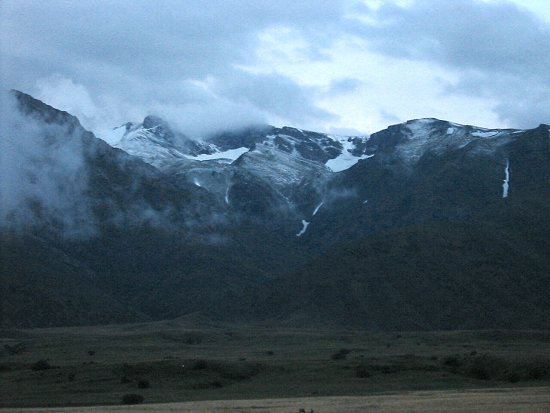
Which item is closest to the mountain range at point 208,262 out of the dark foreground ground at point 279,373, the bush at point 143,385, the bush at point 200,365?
the dark foreground ground at point 279,373

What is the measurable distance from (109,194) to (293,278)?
5563cm

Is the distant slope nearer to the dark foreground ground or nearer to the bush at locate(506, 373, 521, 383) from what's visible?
the dark foreground ground

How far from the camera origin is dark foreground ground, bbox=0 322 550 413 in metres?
45.4

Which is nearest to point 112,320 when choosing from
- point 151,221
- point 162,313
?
point 162,313

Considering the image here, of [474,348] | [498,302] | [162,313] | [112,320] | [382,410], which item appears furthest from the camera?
[162,313]

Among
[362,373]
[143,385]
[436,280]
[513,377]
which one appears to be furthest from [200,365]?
[436,280]

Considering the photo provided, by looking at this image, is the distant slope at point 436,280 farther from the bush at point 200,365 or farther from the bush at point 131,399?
the bush at point 131,399

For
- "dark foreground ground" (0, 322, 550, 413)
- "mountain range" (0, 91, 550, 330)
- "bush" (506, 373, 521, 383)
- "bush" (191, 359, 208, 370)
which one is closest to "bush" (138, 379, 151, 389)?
"dark foreground ground" (0, 322, 550, 413)

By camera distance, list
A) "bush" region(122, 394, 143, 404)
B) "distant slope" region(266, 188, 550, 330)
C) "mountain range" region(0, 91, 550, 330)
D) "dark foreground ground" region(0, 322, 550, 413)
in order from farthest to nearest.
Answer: "mountain range" region(0, 91, 550, 330) < "distant slope" region(266, 188, 550, 330) < "bush" region(122, 394, 143, 404) < "dark foreground ground" region(0, 322, 550, 413)

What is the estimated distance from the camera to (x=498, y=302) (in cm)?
13375

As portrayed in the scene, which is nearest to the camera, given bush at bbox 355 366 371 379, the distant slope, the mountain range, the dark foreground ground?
the dark foreground ground

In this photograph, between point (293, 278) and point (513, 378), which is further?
point (293, 278)

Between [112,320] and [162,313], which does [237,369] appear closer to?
[112,320]

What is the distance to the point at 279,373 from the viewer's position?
6244 centimetres
